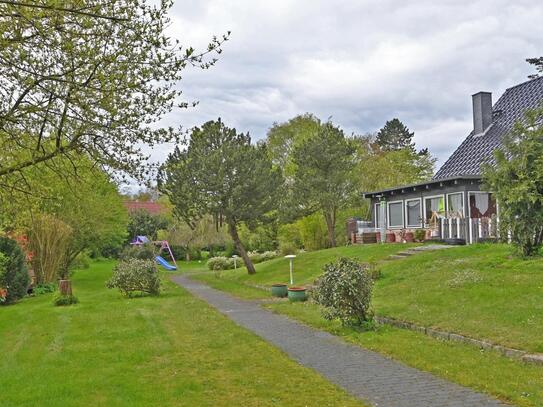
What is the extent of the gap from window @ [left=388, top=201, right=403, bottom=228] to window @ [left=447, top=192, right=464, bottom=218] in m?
3.82

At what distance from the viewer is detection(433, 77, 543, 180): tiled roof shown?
85.8 feet

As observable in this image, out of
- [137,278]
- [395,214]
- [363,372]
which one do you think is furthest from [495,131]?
[363,372]

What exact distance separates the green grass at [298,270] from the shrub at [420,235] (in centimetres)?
136

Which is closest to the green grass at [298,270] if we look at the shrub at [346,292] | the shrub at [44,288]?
the shrub at [44,288]

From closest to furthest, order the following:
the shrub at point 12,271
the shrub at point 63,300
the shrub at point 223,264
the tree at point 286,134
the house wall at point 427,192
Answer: the shrub at point 63,300 → the shrub at point 12,271 → the house wall at point 427,192 → the shrub at point 223,264 → the tree at point 286,134

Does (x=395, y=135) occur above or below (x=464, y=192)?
above

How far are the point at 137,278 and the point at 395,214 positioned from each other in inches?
550

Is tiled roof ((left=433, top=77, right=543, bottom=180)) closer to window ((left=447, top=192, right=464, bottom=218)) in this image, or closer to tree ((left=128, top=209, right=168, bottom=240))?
window ((left=447, top=192, right=464, bottom=218))

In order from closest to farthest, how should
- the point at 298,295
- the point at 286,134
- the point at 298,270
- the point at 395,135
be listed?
the point at 298,295, the point at 298,270, the point at 286,134, the point at 395,135

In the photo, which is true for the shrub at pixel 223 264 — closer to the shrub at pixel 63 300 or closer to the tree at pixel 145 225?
the shrub at pixel 63 300

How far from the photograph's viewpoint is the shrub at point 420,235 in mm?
24016

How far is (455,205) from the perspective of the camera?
2362 centimetres

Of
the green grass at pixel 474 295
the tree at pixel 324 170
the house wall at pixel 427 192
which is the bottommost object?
the green grass at pixel 474 295

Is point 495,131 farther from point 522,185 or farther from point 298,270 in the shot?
point 522,185
